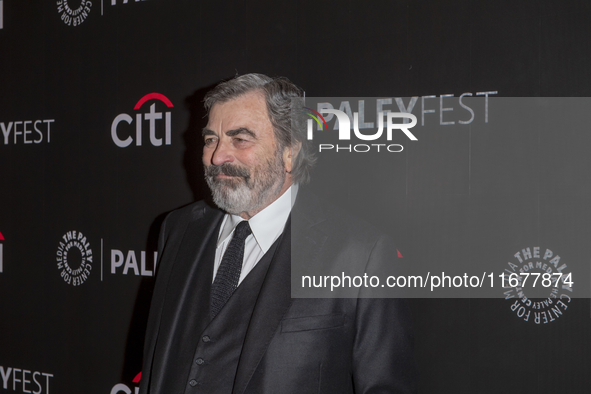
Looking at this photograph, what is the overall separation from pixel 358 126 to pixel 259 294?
0.77 m

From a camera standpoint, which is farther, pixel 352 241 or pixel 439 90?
pixel 439 90

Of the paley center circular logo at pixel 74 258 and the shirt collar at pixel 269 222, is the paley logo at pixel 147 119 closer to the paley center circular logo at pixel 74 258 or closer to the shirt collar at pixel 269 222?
the paley center circular logo at pixel 74 258

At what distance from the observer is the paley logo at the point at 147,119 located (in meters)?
2.06

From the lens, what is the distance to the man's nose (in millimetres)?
1367

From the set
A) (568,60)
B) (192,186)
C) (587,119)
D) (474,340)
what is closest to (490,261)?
(474,340)

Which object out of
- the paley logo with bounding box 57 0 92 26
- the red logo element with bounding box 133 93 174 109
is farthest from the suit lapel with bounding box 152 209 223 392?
the paley logo with bounding box 57 0 92 26

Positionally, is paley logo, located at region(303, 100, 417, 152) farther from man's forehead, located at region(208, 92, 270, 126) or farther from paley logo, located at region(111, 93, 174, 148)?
paley logo, located at region(111, 93, 174, 148)

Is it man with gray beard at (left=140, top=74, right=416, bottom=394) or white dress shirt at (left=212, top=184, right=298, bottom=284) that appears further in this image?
white dress shirt at (left=212, top=184, right=298, bottom=284)

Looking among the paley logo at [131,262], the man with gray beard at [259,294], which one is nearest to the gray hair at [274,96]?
the man with gray beard at [259,294]

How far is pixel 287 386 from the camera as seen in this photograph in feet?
3.88

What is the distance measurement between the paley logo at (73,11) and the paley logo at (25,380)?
5.46ft

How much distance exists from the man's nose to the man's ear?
0.53 feet

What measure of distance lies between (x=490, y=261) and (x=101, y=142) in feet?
5.51

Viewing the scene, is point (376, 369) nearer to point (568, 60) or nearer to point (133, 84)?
point (568, 60)
